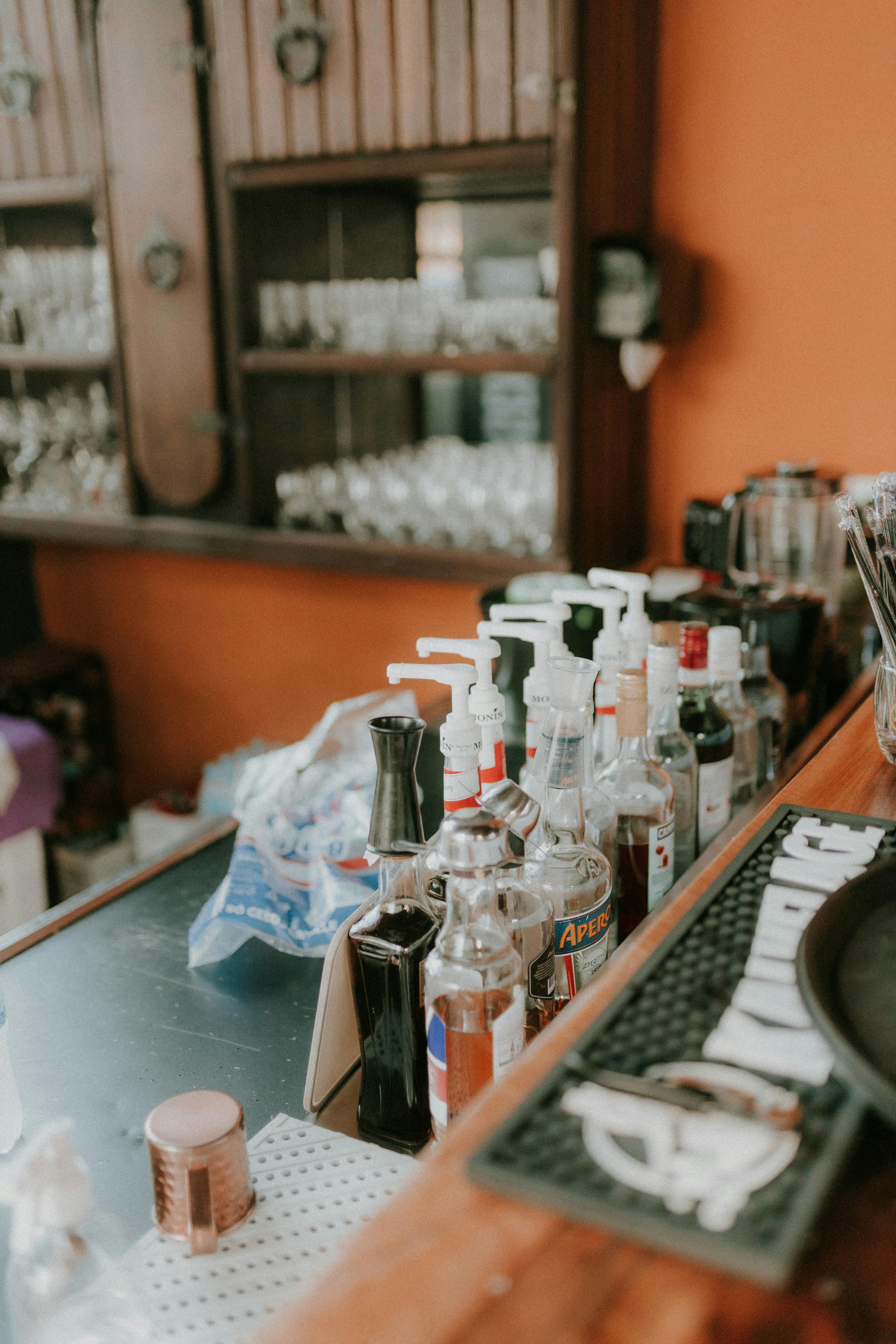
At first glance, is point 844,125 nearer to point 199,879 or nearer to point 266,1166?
point 199,879

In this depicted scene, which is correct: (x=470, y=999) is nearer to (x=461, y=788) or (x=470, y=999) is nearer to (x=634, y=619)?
(x=461, y=788)

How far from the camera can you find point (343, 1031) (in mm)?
969

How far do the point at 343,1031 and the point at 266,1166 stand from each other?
0.41 feet

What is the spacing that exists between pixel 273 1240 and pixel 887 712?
810 mm

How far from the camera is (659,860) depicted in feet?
3.56

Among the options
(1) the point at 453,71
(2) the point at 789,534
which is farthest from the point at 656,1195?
(1) the point at 453,71

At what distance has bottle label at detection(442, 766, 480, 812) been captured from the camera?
36.9 inches

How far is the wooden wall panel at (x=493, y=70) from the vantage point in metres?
1.91

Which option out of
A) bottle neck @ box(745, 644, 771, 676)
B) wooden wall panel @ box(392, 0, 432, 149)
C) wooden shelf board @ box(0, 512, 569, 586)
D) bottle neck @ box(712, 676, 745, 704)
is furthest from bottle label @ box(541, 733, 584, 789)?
wooden wall panel @ box(392, 0, 432, 149)

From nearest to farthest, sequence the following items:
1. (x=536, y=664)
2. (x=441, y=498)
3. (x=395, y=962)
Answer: (x=395, y=962), (x=536, y=664), (x=441, y=498)

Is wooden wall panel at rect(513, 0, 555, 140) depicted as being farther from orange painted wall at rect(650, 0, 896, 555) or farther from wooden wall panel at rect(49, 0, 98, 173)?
wooden wall panel at rect(49, 0, 98, 173)

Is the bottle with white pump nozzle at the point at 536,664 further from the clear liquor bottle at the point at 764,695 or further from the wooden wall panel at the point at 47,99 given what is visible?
the wooden wall panel at the point at 47,99

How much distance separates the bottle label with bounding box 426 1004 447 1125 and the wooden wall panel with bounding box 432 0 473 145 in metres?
1.70

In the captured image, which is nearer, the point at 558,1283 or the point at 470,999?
the point at 558,1283
